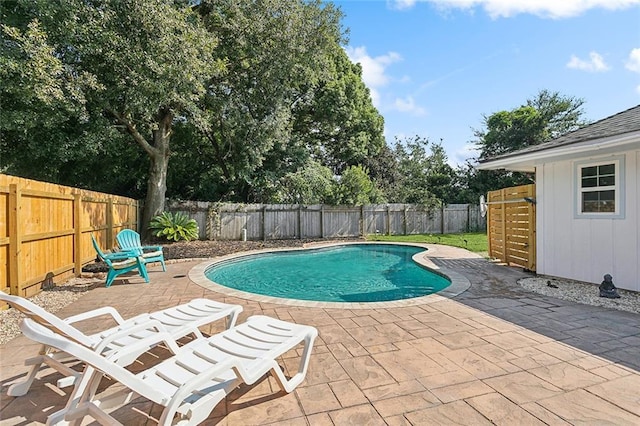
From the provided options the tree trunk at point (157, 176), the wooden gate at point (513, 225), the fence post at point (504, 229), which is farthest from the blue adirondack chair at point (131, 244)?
the fence post at point (504, 229)

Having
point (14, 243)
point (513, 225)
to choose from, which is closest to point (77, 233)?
point (14, 243)

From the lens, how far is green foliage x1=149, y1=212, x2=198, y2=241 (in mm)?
12047

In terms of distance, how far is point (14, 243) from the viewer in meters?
4.52

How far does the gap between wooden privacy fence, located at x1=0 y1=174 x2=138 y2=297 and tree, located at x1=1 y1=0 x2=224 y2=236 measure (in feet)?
10.9

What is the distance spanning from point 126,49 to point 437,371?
10328mm

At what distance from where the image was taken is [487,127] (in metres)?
22.8

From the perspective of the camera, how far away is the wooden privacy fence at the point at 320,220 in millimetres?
14031

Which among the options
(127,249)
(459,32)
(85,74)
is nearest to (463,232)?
(459,32)

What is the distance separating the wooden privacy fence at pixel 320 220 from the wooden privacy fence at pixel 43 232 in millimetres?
5755

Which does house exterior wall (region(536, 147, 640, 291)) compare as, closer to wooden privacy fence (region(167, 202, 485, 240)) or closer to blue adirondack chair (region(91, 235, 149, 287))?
blue adirondack chair (region(91, 235, 149, 287))

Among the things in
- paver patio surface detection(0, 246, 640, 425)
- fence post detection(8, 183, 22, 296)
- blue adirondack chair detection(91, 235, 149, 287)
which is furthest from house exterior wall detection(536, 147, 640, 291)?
fence post detection(8, 183, 22, 296)

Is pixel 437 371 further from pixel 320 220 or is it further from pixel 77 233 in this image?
pixel 320 220

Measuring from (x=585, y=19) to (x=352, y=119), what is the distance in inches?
439

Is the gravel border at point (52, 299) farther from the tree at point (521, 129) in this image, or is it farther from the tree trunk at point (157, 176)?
the tree at point (521, 129)
